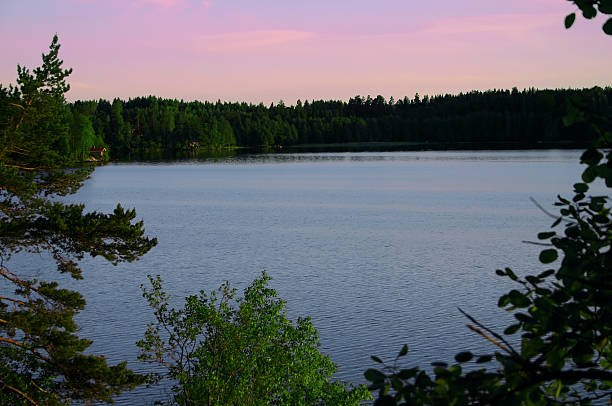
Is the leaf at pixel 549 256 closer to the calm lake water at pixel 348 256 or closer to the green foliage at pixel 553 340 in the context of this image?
the green foliage at pixel 553 340

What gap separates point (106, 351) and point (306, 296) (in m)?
9.81

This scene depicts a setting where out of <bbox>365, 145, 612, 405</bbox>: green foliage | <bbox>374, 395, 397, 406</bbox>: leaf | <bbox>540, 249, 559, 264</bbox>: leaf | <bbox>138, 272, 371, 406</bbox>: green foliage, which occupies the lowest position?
<bbox>138, 272, 371, 406</bbox>: green foliage

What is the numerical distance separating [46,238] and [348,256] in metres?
25.5

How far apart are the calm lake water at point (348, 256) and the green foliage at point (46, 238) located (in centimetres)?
573

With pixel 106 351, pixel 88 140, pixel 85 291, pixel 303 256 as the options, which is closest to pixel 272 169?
pixel 88 140

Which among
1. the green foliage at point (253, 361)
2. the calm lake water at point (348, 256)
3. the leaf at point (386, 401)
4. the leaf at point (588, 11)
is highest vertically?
the leaf at point (588, 11)

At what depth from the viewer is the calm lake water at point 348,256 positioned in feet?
82.2

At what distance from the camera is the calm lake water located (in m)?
25.1

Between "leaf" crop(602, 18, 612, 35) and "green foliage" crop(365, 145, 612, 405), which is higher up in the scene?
"leaf" crop(602, 18, 612, 35)

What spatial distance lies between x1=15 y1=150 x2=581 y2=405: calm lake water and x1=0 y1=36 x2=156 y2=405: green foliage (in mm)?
5731

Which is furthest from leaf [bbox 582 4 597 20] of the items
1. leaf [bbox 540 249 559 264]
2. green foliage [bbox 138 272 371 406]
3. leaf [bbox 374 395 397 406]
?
green foliage [bbox 138 272 371 406]

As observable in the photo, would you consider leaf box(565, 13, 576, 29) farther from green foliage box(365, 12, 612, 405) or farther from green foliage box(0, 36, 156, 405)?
green foliage box(0, 36, 156, 405)

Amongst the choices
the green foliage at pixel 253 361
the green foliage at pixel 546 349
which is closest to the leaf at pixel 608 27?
the green foliage at pixel 546 349

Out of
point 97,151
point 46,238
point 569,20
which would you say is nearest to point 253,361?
point 46,238
